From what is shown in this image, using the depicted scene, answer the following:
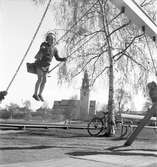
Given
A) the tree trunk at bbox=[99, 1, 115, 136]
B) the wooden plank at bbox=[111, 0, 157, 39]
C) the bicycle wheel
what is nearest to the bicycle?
the bicycle wheel

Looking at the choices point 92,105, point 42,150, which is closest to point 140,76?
point 92,105

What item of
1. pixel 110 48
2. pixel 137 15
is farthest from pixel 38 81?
pixel 110 48

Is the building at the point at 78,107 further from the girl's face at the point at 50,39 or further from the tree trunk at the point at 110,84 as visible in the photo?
the girl's face at the point at 50,39

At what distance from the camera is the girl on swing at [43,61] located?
16.8 ft

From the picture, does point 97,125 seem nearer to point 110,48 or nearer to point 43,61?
point 110,48

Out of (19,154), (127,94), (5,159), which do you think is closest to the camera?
(5,159)

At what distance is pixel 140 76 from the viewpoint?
1506 centimetres

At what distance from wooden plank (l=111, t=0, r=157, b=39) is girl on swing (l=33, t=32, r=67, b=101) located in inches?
68.7

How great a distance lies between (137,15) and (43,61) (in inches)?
108

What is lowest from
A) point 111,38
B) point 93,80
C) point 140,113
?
point 140,113

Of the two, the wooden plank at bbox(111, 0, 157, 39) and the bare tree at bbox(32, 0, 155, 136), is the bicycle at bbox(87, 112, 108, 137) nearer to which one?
the bare tree at bbox(32, 0, 155, 136)

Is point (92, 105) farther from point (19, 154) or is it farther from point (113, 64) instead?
point (19, 154)

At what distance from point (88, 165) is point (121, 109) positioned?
10165 millimetres

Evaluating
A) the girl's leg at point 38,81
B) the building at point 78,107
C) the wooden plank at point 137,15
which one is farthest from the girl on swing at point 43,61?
the wooden plank at point 137,15
